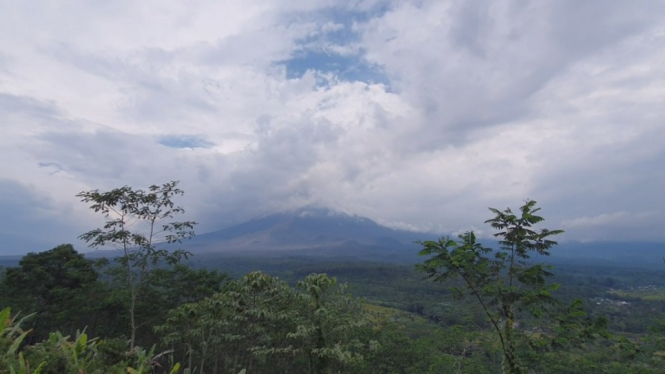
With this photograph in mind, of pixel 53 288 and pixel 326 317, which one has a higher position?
pixel 326 317

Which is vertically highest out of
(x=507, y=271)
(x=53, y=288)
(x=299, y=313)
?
(x=507, y=271)

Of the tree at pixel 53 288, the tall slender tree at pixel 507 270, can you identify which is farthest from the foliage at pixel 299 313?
the tree at pixel 53 288

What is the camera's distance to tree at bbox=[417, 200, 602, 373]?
696 centimetres

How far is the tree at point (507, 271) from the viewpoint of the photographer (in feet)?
22.8

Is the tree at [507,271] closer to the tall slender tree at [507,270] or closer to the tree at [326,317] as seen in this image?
the tall slender tree at [507,270]

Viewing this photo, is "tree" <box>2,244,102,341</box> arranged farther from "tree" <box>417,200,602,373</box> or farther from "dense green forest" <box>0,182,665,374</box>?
"tree" <box>417,200,602,373</box>

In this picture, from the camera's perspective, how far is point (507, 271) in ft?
25.0

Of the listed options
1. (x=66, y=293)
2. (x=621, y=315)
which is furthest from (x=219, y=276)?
(x=621, y=315)

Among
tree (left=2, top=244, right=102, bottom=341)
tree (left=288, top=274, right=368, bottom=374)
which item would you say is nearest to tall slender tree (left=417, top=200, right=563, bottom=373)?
tree (left=288, top=274, right=368, bottom=374)

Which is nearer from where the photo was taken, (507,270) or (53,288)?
(507,270)

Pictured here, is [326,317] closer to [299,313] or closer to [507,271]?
[299,313]

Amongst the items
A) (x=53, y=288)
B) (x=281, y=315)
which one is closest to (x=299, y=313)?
(x=281, y=315)

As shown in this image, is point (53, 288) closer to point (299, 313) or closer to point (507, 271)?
point (299, 313)

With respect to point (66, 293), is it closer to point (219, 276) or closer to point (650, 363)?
point (219, 276)
